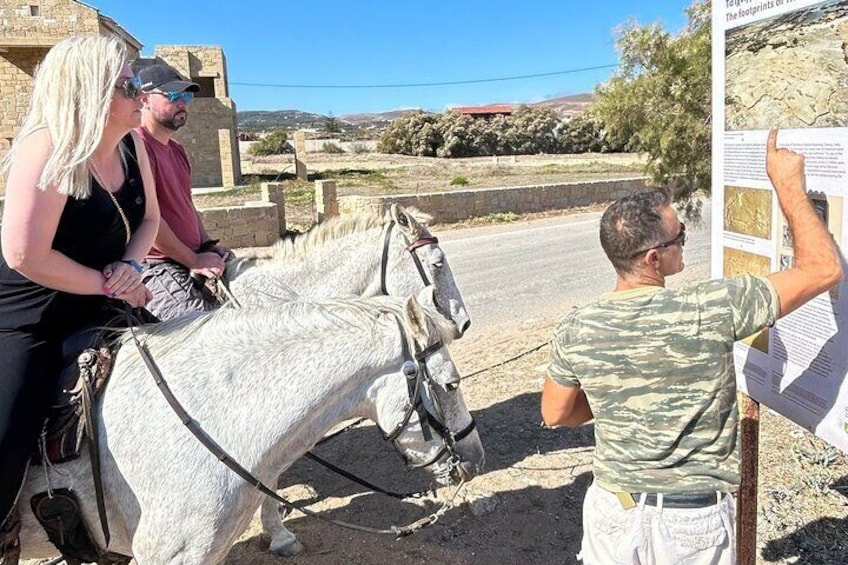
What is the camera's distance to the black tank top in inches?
90.9

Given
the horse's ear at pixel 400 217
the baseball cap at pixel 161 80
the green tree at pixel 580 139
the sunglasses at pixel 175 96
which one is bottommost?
the horse's ear at pixel 400 217

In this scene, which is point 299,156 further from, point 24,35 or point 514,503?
point 514,503

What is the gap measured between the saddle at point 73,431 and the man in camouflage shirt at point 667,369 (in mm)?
1665

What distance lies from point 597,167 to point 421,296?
3547 cm

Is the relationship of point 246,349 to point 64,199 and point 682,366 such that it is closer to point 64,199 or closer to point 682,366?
point 64,199

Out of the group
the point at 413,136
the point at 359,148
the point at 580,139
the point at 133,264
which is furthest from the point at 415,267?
the point at 359,148

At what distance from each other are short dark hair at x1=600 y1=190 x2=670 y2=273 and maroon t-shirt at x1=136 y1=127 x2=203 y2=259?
2.86 m

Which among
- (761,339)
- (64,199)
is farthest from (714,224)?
(64,199)

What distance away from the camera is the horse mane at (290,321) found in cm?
243

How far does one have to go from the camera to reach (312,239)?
14.1ft

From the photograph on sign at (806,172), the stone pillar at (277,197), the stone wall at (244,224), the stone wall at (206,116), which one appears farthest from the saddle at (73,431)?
the stone wall at (206,116)

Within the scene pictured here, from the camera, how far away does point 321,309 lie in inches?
97.3

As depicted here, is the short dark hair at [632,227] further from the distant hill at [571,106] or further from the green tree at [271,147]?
the green tree at [271,147]

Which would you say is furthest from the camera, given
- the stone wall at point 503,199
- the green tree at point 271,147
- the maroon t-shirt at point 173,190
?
the green tree at point 271,147
